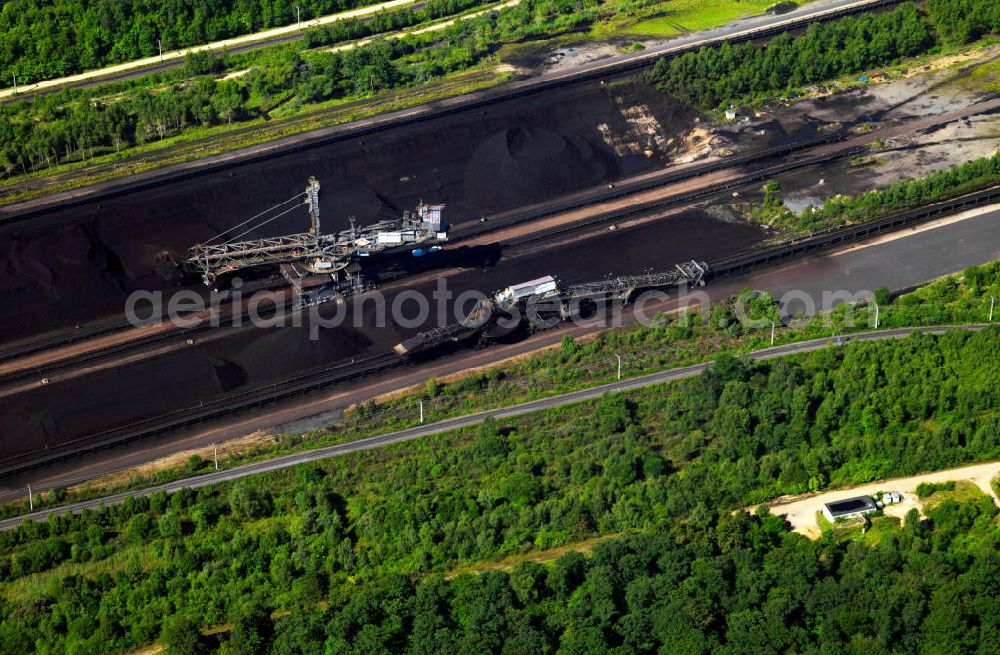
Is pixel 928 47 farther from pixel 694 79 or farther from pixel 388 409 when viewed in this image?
pixel 388 409


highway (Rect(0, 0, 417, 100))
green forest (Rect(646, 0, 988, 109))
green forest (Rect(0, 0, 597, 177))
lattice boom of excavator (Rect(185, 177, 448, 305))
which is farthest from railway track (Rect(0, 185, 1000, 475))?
highway (Rect(0, 0, 417, 100))

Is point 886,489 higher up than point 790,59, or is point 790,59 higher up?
point 790,59

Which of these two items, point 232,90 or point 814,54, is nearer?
point 232,90

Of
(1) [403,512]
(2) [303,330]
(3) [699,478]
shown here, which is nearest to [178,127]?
(2) [303,330]

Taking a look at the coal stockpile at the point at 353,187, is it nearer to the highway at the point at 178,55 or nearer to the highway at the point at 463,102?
the highway at the point at 463,102

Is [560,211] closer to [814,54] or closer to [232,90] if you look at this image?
[814,54]

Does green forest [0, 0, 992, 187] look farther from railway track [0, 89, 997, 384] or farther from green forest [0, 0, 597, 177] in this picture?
railway track [0, 89, 997, 384]

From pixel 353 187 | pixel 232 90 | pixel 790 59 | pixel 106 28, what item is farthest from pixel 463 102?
pixel 106 28
